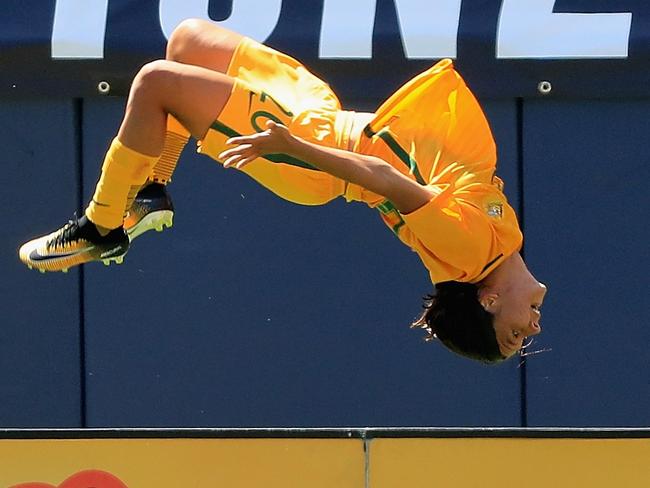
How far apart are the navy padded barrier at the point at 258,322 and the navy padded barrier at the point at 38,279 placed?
0.09 metres

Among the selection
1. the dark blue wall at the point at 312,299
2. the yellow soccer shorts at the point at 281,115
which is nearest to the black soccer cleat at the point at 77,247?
the yellow soccer shorts at the point at 281,115

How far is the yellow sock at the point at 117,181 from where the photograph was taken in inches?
136

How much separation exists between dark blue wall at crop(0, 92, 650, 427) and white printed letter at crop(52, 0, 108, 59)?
215 millimetres

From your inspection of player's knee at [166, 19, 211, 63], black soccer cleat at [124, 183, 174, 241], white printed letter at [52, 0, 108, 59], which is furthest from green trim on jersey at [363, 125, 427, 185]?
white printed letter at [52, 0, 108, 59]

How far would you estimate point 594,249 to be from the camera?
5328 mm

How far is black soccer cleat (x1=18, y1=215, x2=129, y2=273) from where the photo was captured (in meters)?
3.62

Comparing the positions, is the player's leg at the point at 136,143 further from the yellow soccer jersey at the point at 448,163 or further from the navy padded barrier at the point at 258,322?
the navy padded barrier at the point at 258,322

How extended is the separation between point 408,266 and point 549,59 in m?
0.97
